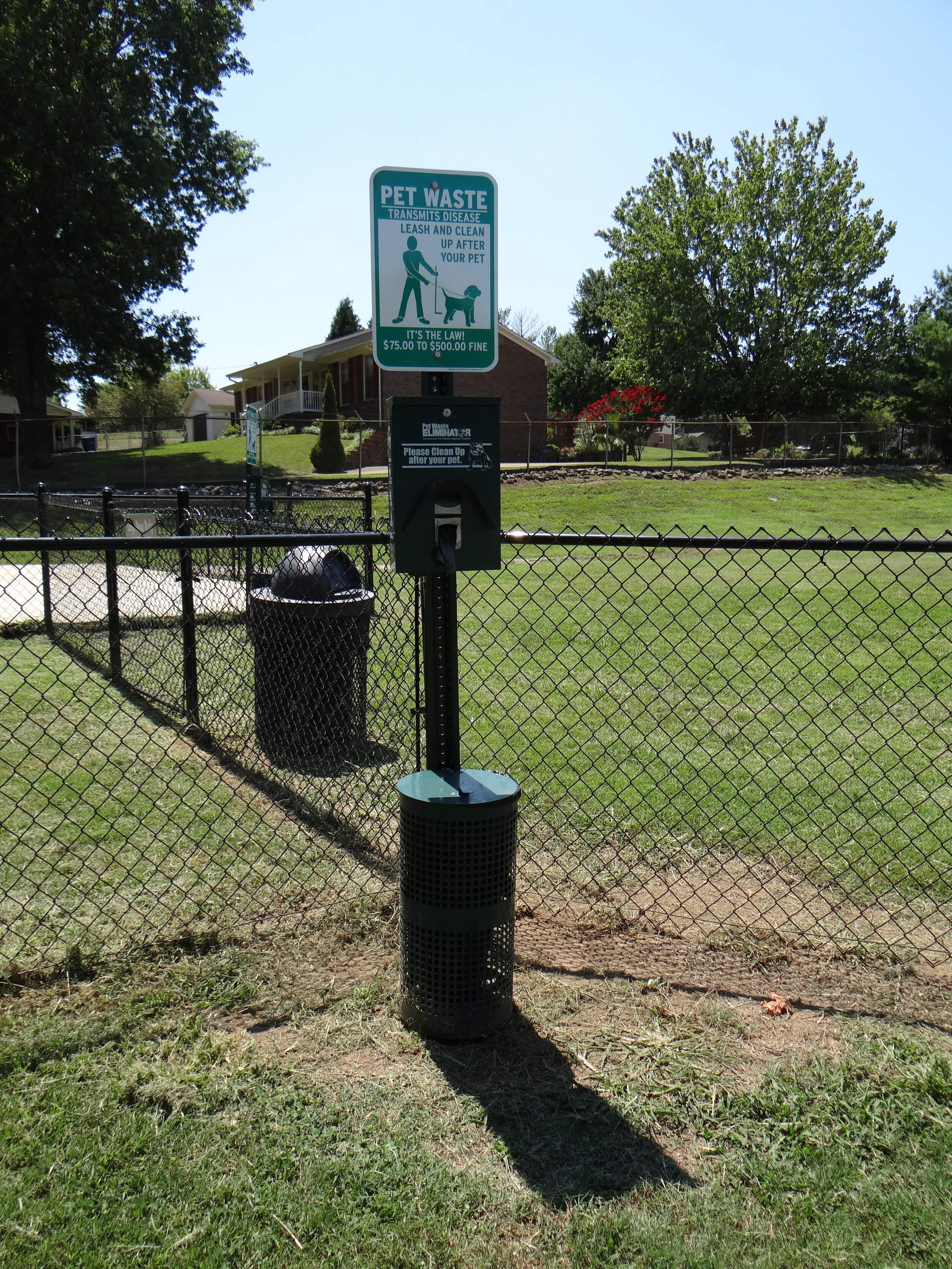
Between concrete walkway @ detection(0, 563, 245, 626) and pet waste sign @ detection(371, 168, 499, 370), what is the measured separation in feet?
15.5

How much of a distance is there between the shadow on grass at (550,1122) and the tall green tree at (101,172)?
28264 mm

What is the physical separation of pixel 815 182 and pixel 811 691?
37.9 m

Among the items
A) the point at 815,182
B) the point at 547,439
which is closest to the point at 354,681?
the point at 547,439

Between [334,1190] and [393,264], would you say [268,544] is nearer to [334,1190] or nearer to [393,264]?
[393,264]

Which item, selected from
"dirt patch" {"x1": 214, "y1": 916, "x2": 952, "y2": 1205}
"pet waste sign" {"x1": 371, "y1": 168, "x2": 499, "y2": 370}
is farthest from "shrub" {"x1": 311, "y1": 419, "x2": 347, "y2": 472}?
"pet waste sign" {"x1": 371, "y1": 168, "x2": 499, "y2": 370}

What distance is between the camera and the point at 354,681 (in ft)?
17.9

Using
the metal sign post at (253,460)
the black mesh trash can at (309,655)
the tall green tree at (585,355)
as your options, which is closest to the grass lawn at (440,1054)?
the black mesh trash can at (309,655)

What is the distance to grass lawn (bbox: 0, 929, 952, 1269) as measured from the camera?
6.66ft

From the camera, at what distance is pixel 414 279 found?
8.58 feet

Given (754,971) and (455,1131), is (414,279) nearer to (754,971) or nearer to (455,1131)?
(455,1131)

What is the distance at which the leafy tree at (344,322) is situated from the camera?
58.3m

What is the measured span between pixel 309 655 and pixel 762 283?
3869 centimetres

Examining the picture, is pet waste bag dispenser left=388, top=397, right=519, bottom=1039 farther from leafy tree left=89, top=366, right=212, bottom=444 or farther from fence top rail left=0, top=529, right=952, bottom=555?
leafy tree left=89, top=366, right=212, bottom=444

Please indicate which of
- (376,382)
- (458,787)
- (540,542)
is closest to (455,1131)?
(458,787)
